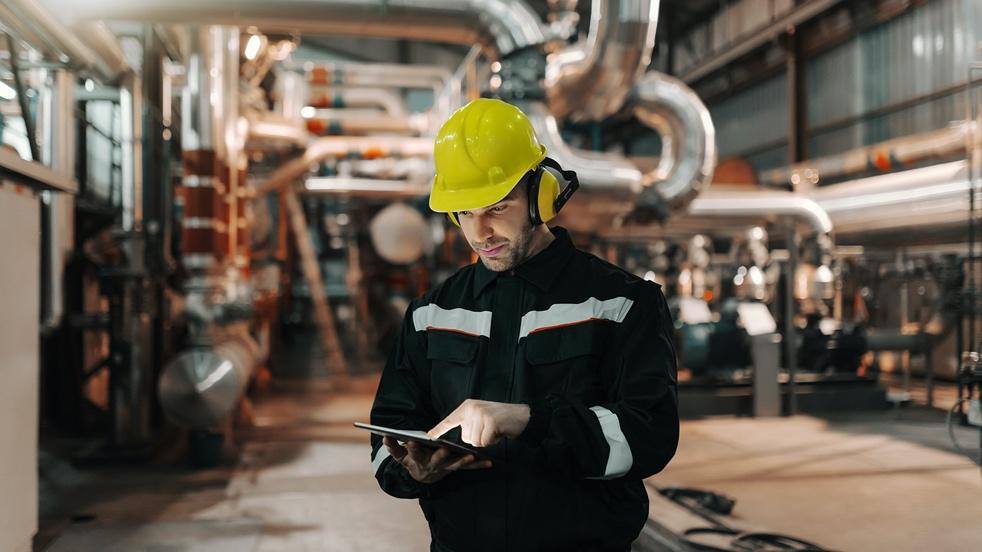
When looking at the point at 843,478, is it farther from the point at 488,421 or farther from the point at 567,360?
the point at 488,421

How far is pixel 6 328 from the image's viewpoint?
2.82 metres

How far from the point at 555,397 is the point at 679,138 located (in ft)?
20.5

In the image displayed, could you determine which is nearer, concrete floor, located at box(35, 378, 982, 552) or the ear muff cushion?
the ear muff cushion

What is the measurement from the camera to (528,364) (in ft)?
4.30

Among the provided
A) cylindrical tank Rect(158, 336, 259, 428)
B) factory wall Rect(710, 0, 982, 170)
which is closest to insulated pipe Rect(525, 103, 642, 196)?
cylindrical tank Rect(158, 336, 259, 428)

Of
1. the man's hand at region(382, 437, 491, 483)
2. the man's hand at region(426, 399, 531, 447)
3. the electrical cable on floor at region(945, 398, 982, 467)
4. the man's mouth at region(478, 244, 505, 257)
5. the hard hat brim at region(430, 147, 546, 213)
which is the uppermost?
the hard hat brim at region(430, 147, 546, 213)

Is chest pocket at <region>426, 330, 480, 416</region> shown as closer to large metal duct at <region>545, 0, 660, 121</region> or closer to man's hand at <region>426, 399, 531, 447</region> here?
man's hand at <region>426, 399, 531, 447</region>

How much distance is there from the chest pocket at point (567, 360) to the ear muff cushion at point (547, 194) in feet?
0.73

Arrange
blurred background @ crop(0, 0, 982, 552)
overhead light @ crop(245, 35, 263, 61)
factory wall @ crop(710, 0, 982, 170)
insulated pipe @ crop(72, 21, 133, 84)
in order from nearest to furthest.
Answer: blurred background @ crop(0, 0, 982, 552), insulated pipe @ crop(72, 21, 133, 84), overhead light @ crop(245, 35, 263, 61), factory wall @ crop(710, 0, 982, 170)

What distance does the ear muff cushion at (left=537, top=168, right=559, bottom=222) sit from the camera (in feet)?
4.47

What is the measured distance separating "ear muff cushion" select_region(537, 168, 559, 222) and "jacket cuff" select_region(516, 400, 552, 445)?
37 centimetres

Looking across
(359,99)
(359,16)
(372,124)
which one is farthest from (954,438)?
(359,99)

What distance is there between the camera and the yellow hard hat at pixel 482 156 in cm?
133

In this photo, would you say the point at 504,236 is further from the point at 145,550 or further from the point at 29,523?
the point at 145,550
